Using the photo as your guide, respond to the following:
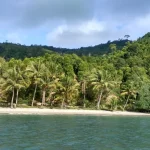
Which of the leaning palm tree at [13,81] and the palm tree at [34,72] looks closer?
the leaning palm tree at [13,81]

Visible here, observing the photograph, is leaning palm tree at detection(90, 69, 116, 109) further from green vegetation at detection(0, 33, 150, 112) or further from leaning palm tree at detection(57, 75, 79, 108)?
leaning palm tree at detection(57, 75, 79, 108)

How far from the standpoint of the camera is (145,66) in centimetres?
12350

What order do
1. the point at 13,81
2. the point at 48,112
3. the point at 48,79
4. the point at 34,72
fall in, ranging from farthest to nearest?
the point at 34,72
the point at 48,79
the point at 13,81
the point at 48,112

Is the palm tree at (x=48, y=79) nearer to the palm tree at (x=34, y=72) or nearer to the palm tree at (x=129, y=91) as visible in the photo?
the palm tree at (x=34, y=72)

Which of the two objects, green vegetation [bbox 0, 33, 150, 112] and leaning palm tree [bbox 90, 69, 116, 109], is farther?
leaning palm tree [bbox 90, 69, 116, 109]

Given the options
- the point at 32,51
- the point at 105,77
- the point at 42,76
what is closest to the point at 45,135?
the point at 42,76

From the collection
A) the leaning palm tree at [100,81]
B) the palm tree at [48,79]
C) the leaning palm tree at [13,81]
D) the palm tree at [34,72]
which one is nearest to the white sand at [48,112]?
the leaning palm tree at [13,81]

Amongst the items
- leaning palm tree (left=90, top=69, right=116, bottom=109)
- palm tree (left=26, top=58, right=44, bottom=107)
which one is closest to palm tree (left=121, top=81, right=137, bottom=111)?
leaning palm tree (left=90, top=69, right=116, bottom=109)

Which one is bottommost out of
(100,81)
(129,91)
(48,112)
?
(48,112)

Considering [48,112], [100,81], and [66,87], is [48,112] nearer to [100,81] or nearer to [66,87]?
[66,87]

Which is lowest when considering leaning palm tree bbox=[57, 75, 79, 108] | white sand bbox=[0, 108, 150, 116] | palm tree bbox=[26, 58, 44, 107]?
white sand bbox=[0, 108, 150, 116]

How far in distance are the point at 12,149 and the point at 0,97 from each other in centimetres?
5945

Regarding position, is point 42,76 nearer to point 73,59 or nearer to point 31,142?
point 73,59

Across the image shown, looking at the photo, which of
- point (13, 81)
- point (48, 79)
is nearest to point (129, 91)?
point (48, 79)
